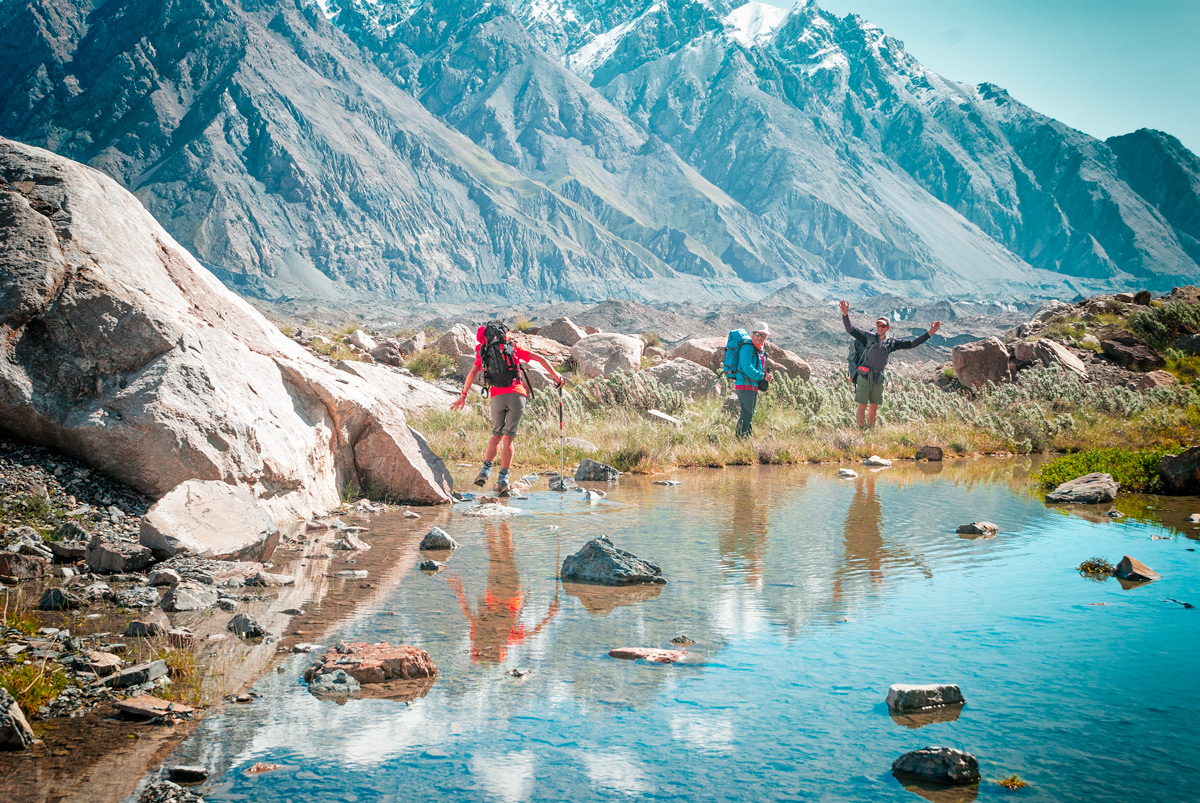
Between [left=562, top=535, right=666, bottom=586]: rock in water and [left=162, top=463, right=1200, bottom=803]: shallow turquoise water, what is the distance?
0.21 m

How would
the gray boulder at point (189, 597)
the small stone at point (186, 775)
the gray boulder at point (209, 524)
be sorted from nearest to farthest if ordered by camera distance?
the small stone at point (186, 775)
the gray boulder at point (189, 597)
the gray boulder at point (209, 524)

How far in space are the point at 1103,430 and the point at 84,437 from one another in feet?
45.6

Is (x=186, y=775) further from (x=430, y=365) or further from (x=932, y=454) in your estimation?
(x=430, y=365)

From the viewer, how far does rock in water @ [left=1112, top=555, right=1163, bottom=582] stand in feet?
20.1

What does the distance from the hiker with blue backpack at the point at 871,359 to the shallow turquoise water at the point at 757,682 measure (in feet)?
22.0

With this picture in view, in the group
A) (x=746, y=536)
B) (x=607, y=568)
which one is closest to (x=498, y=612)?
A: (x=607, y=568)

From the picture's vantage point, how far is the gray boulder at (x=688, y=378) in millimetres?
18969

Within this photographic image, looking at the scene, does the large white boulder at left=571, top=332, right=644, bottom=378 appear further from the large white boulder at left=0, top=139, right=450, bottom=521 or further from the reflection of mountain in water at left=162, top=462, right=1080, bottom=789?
the large white boulder at left=0, top=139, right=450, bottom=521

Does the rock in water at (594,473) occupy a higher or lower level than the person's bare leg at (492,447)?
lower

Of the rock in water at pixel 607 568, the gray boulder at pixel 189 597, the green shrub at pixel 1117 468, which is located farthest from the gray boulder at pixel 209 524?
the green shrub at pixel 1117 468

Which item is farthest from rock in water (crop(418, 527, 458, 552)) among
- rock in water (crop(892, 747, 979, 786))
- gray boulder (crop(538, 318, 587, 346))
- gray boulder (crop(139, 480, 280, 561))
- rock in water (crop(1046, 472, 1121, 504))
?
gray boulder (crop(538, 318, 587, 346))

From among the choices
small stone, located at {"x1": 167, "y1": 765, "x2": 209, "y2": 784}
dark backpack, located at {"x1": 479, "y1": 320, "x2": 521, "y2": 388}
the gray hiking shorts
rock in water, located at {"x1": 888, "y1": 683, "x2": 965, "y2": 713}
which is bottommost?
small stone, located at {"x1": 167, "y1": 765, "x2": 209, "y2": 784}

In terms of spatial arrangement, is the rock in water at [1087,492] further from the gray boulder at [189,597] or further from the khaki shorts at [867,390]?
the gray boulder at [189,597]

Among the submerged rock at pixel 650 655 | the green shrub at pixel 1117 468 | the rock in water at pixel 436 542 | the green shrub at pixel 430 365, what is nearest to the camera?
the submerged rock at pixel 650 655
